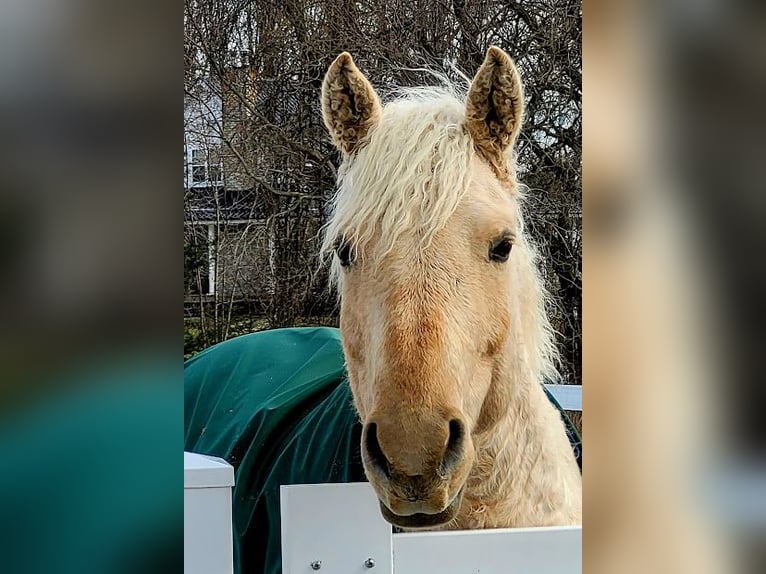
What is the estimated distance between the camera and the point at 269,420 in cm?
179

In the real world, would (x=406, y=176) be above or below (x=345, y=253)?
above

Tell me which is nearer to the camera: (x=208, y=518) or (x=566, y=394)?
(x=208, y=518)

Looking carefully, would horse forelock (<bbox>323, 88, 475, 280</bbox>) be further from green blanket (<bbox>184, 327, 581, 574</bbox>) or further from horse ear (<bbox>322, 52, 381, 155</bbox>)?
green blanket (<bbox>184, 327, 581, 574</bbox>)

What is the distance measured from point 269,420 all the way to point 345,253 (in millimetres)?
470

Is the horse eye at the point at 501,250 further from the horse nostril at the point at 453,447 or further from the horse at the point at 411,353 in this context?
the horse nostril at the point at 453,447

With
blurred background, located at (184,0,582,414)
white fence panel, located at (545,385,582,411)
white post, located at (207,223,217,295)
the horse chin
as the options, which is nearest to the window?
blurred background, located at (184,0,582,414)

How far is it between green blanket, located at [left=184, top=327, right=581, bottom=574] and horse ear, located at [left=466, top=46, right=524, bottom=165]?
1.97 ft

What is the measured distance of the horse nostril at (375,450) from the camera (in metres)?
1.54

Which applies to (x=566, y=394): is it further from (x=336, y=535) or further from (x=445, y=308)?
(x=336, y=535)
